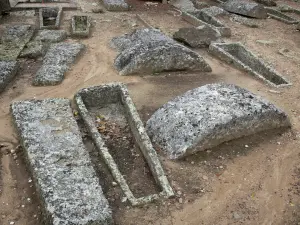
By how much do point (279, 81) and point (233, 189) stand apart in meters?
4.44

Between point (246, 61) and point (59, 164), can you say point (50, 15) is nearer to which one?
point (246, 61)

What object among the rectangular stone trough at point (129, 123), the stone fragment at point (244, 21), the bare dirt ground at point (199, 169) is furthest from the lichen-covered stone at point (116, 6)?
the rectangular stone trough at point (129, 123)

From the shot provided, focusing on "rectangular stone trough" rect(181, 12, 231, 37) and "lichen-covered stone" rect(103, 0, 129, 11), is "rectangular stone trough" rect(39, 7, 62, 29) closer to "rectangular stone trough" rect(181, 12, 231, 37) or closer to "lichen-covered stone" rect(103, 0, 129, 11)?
Result: "lichen-covered stone" rect(103, 0, 129, 11)

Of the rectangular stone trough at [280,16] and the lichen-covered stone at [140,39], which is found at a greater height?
the lichen-covered stone at [140,39]

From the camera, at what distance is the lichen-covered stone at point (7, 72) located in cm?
774

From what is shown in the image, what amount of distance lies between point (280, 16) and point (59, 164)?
12.3m

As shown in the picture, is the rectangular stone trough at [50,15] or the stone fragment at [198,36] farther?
the rectangular stone trough at [50,15]

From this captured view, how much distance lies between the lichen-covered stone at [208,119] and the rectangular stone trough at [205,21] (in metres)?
5.36

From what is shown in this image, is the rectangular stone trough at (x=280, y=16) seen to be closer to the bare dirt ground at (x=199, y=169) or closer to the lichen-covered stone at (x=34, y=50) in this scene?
the bare dirt ground at (x=199, y=169)

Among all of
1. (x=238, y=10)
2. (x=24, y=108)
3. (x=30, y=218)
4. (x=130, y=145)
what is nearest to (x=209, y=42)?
(x=238, y=10)

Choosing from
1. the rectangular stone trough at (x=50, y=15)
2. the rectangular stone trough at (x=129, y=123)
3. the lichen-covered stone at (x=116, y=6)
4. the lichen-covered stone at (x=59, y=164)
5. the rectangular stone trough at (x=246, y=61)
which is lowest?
the rectangular stone trough at (x=50, y=15)

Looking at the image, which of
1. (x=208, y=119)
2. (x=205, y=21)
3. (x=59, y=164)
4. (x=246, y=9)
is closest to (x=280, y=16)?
(x=246, y=9)

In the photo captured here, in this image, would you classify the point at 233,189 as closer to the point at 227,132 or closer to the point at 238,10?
the point at 227,132

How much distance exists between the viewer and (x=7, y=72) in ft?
26.3
